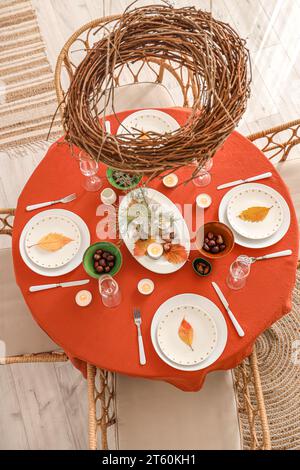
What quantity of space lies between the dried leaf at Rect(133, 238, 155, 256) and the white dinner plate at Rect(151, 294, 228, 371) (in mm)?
191

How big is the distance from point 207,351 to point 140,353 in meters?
0.22

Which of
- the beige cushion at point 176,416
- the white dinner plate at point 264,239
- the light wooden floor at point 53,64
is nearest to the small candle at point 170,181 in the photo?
the white dinner plate at point 264,239

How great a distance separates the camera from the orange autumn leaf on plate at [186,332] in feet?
4.52

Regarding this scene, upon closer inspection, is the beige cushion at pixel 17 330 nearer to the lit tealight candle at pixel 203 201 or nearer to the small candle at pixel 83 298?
the small candle at pixel 83 298

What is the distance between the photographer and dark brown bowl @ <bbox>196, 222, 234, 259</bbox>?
143 centimetres

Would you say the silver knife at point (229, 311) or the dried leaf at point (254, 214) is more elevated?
the dried leaf at point (254, 214)

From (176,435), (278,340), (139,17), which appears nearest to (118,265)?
(176,435)

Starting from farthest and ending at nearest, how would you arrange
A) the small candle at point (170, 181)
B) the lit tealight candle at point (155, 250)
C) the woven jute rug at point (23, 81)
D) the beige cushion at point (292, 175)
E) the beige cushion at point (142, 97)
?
1. the woven jute rug at point (23, 81)
2. the beige cushion at point (142, 97)
3. the beige cushion at point (292, 175)
4. the small candle at point (170, 181)
5. the lit tealight candle at point (155, 250)

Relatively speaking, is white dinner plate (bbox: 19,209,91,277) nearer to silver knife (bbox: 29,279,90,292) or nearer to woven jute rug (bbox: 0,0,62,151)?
silver knife (bbox: 29,279,90,292)

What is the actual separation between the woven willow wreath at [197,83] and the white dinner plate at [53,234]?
476 mm

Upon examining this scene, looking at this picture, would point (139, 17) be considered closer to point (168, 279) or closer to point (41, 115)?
point (168, 279)

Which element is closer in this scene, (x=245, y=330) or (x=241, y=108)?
(x=241, y=108)

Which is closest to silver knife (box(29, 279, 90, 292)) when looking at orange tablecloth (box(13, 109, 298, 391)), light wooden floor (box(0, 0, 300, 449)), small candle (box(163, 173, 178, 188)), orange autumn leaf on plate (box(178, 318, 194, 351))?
orange tablecloth (box(13, 109, 298, 391))

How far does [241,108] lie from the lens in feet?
3.55
